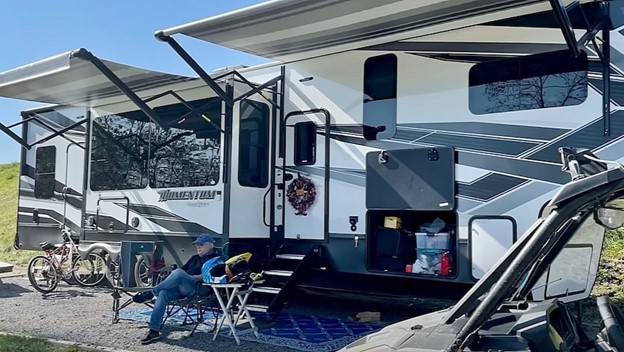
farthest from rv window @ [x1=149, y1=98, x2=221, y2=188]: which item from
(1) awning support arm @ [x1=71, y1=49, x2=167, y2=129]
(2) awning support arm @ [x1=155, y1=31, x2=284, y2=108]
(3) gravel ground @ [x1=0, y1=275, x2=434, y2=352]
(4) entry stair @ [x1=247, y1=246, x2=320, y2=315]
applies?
(3) gravel ground @ [x1=0, y1=275, x2=434, y2=352]

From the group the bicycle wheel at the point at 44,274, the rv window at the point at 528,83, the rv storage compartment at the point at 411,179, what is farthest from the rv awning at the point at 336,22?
the bicycle wheel at the point at 44,274

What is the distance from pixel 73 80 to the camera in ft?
23.8

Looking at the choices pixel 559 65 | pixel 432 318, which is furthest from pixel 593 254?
pixel 559 65

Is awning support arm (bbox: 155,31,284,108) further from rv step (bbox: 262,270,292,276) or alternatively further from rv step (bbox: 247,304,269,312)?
rv step (bbox: 247,304,269,312)

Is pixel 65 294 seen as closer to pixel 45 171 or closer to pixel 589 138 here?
pixel 45 171

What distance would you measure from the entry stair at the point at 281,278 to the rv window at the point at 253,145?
32.8 inches

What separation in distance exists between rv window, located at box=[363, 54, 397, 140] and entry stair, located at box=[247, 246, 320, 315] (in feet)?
4.44

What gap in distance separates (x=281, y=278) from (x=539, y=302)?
392cm

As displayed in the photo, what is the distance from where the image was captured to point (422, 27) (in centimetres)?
557

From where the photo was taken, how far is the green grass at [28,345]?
5.02 meters

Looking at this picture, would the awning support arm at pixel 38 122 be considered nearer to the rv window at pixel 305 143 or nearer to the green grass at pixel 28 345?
the rv window at pixel 305 143

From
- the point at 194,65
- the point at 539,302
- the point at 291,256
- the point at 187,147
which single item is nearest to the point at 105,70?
the point at 194,65

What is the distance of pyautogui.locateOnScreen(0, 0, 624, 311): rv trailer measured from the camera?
5.10 meters

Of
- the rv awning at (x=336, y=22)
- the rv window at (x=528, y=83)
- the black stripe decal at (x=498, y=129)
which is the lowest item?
the black stripe decal at (x=498, y=129)
